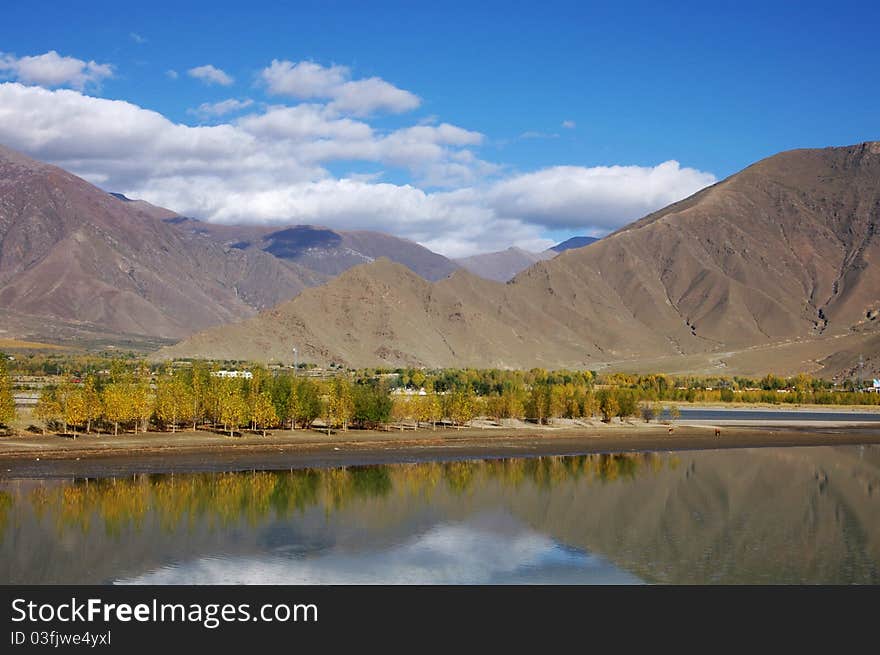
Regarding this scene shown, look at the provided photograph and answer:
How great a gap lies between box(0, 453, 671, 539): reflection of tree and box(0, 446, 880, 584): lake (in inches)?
5.6

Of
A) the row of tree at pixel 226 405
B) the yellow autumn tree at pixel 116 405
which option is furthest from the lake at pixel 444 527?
the row of tree at pixel 226 405

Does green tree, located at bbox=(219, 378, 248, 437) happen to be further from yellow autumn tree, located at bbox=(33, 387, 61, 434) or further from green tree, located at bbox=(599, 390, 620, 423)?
green tree, located at bbox=(599, 390, 620, 423)

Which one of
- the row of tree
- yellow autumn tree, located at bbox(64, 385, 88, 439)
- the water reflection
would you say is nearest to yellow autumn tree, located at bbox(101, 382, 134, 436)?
the row of tree

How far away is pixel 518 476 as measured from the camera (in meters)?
61.3

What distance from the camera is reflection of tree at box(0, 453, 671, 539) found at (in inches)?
1683

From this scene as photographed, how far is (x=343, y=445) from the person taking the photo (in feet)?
246

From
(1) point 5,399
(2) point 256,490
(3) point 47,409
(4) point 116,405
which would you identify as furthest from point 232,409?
(2) point 256,490

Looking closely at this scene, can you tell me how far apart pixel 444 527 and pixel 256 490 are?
46.1ft

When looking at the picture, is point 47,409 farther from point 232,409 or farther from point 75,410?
point 232,409
